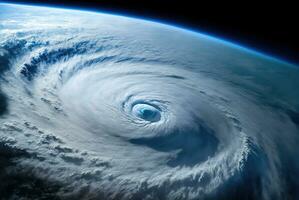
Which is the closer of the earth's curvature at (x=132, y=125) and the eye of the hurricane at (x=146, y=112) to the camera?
the earth's curvature at (x=132, y=125)

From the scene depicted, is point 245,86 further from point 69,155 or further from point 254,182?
point 69,155

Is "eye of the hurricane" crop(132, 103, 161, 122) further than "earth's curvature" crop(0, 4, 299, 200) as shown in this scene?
Yes

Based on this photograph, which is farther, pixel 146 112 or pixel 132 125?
pixel 146 112

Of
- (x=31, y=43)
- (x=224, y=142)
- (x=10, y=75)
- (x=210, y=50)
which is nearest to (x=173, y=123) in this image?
(x=224, y=142)
